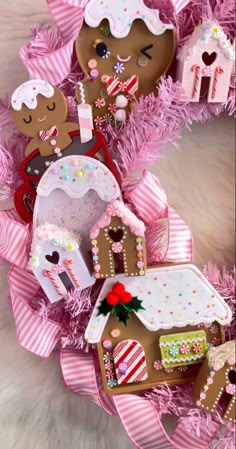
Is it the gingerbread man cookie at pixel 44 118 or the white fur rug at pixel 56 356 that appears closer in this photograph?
the gingerbread man cookie at pixel 44 118

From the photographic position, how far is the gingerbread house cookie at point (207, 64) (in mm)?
810

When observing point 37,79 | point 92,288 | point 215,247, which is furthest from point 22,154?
point 215,247

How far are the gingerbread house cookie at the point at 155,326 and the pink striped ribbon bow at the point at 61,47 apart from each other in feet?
1.08

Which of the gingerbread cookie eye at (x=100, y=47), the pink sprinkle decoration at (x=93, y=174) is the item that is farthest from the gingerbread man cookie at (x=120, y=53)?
the pink sprinkle decoration at (x=93, y=174)

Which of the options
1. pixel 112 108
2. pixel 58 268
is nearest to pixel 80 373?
pixel 58 268

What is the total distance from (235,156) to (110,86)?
0.25 meters

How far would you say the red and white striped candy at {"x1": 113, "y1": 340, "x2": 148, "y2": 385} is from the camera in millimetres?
842

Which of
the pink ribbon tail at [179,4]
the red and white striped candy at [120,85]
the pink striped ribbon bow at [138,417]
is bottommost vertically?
the pink striped ribbon bow at [138,417]

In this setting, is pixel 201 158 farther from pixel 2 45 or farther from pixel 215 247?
pixel 2 45

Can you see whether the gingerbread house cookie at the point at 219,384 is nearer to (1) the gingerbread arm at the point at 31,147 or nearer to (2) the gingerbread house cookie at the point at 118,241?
(2) the gingerbread house cookie at the point at 118,241

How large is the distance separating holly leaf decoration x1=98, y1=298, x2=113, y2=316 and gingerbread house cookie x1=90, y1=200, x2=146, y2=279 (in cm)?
6

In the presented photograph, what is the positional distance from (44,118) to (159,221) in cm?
24

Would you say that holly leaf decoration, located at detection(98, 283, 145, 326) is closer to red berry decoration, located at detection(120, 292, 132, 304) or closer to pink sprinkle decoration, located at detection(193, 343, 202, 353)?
red berry decoration, located at detection(120, 292, 132, 304)

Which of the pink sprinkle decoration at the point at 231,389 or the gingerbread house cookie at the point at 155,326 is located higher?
the gingerbread house cookie at the point at 155,326
